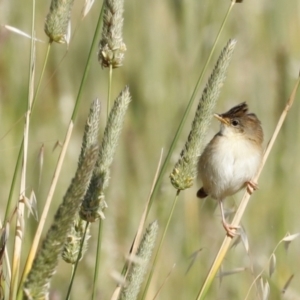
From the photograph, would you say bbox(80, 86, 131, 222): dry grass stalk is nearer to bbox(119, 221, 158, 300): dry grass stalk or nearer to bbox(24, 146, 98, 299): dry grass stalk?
bbox(119, 221, 158, 300): dry grass stalk

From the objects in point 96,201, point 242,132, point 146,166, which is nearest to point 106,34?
point 96,201

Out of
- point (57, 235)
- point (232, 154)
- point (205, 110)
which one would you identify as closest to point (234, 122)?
point (232, 154)

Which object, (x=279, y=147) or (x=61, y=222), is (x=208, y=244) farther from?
(x=61, y=222)

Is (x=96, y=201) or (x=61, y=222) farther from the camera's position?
(x=96, y=201)

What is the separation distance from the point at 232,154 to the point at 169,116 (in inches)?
23.5

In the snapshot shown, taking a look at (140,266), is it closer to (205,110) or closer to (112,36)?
(205,110)

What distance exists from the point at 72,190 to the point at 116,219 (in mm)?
2762

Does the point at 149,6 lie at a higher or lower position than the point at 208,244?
higher

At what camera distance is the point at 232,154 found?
3.64 meters

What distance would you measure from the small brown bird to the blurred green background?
0.66 feet

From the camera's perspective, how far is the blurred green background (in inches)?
150

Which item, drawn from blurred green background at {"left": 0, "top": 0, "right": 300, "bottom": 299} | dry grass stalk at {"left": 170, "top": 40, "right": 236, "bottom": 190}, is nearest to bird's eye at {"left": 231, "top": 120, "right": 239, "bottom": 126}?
blurred green background at {"left": 0, "top": 0, "right": 300, "bottom": 299}

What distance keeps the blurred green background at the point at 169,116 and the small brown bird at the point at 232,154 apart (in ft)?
0.66

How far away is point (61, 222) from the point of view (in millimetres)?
1379
